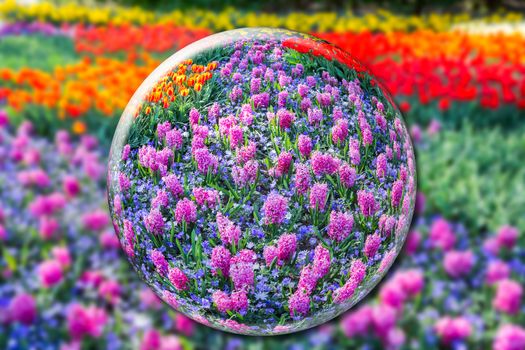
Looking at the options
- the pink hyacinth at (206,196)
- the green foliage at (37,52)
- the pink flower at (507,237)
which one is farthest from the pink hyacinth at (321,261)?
the green foliage at (37,52)

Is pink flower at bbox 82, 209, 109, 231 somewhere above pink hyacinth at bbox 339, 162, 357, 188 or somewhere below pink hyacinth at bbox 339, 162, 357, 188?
below

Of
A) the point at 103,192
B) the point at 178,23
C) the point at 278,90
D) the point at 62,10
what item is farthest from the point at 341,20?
the point at 278,90

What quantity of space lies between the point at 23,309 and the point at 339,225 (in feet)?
6.56

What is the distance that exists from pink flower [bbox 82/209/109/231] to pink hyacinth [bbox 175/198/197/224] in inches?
88.8

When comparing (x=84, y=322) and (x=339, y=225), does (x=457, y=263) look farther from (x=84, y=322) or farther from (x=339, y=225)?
(x=339, y=225)

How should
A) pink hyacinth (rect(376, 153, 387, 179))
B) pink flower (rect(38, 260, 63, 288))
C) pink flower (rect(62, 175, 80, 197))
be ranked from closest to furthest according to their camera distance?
pink hyacinth (rect(376, 153, 387, 179)), pink flower (rect(38, 260, 63, 288)), pink flower (rect(62, 175, 80, 197))

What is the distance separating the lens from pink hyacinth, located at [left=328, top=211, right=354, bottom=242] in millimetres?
1237

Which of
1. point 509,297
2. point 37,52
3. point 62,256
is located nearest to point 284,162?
point 509,297

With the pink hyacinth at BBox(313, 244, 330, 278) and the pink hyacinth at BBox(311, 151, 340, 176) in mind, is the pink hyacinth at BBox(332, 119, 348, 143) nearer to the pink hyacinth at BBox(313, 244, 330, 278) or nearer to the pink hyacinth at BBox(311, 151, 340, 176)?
the pink hyacinth at BBox(311, 151, 340, 176)

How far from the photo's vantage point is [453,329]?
272 cm

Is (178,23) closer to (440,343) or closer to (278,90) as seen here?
(440,343)

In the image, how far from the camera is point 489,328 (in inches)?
116

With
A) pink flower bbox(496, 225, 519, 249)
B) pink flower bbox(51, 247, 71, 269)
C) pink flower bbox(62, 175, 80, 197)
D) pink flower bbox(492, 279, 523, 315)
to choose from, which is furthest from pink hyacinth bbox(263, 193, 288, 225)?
pink flower bbox(62, 175, 80, 197)

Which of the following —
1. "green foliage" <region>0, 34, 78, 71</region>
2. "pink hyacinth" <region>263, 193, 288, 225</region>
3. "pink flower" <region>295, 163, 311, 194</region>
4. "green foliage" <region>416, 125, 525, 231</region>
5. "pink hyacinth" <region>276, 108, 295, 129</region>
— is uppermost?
"pink hyacinth" <region>276, 108, 295, 129</region>
